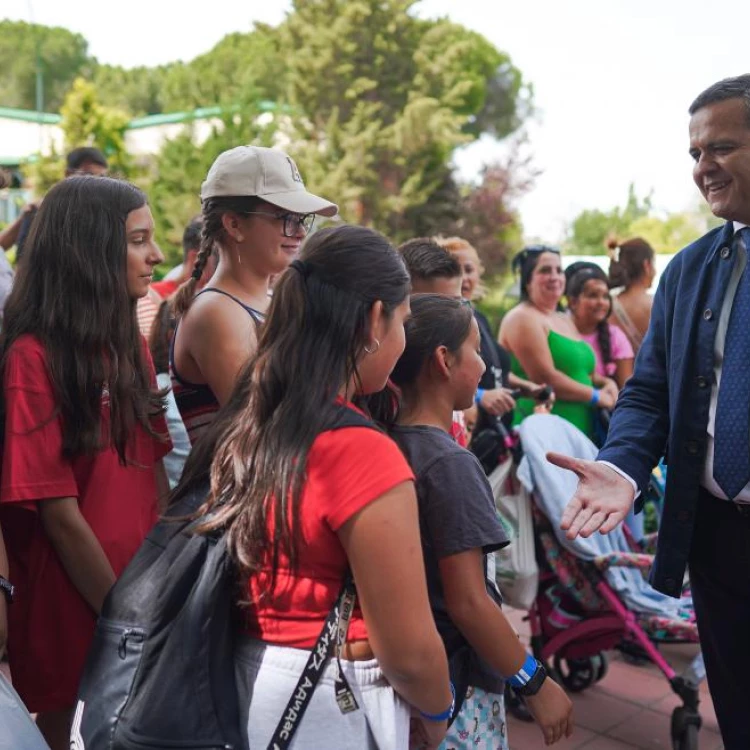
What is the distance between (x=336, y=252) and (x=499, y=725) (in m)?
1.22

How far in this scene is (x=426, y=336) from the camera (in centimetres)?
199

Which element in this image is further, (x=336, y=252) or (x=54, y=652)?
(x=54, y=652)

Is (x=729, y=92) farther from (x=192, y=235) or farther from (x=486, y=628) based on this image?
(x=192, y=235)

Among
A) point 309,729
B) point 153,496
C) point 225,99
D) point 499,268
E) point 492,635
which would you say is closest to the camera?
A: point 309,729

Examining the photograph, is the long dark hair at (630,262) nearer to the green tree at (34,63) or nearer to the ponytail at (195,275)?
the ponytail at (195,275)

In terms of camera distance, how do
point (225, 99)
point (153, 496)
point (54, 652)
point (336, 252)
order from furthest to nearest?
point (225, 99)
point (153, 496)
point (54, 652)
point (336, 252)

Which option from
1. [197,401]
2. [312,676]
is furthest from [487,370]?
[312,676]

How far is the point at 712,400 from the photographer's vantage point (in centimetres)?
217

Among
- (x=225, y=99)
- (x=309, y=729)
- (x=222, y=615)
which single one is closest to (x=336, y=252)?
(x=222, y=615)

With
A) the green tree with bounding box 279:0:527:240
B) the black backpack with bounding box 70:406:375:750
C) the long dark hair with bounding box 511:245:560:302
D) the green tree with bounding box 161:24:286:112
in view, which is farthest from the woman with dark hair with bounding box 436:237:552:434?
the green tree with bounding box 279:0:527:240

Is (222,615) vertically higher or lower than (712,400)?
lower

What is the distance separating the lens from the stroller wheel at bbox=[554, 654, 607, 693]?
3631 mm

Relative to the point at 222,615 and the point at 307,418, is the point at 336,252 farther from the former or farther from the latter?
the point at 222,615

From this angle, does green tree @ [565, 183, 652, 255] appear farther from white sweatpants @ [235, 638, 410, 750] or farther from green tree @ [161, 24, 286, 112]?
white sweatpants @ [235, 638, 410, 750]
